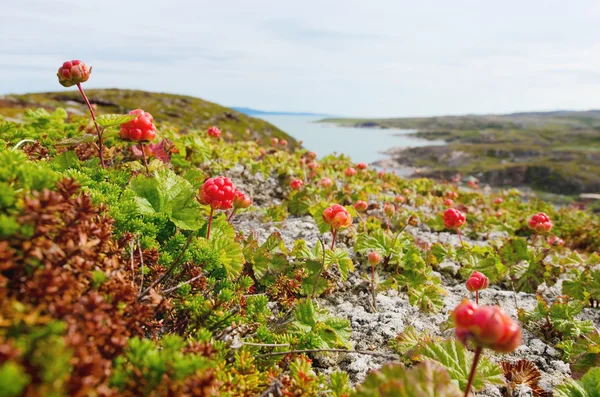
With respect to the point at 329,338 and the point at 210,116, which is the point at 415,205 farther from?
the point at 210,116

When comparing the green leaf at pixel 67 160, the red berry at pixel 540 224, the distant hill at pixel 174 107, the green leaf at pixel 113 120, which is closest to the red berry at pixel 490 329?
the green leaf at pixel 113 120

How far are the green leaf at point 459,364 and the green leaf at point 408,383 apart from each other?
69 centimetres

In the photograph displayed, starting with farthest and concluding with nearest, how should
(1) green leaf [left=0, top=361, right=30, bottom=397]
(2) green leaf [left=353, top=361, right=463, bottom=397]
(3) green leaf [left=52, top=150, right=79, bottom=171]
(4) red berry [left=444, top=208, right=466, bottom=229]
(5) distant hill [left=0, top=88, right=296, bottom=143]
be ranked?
(5) distant hill [left=0, top=88, right=296, bottom=143] < (4) red berry [left=444, top=208, right=466, bottom=229] < (3) green leaf [left=52, top=150, right=79, bottom=171] < (2) green leaf [left=353, top=361, right=463, bottom=397] < (1) green leaf [left=0, top=361, right=30, bottom=397]

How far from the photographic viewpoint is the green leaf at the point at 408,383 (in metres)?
1.40

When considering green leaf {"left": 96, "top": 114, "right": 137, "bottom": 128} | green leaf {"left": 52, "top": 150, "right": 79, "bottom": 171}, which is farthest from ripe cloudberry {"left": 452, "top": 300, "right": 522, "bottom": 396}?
green leaf {"left": 52, "top": 150, "right": 79, "bottom": 171}

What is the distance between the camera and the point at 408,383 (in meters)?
1.42

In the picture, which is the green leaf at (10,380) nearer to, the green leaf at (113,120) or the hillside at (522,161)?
the green leaf at (113,120)

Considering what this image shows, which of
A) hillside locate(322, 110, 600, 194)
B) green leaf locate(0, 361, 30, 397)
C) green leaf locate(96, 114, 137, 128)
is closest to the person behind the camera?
green leaf locate(0, 361, 30, 397)

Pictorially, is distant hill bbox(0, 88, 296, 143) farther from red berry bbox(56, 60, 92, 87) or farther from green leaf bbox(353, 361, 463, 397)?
green leaf bbox(353, 361, 463, 397)

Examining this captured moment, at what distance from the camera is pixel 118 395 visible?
120 centimetres

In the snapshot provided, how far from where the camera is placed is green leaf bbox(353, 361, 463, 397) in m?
1.40

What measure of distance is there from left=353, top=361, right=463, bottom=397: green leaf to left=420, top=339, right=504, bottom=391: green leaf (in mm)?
694

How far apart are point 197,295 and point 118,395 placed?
3.26ft

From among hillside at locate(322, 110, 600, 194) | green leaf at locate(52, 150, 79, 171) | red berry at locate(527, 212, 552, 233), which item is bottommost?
hillside at locate(322, 110, 600, 194)
